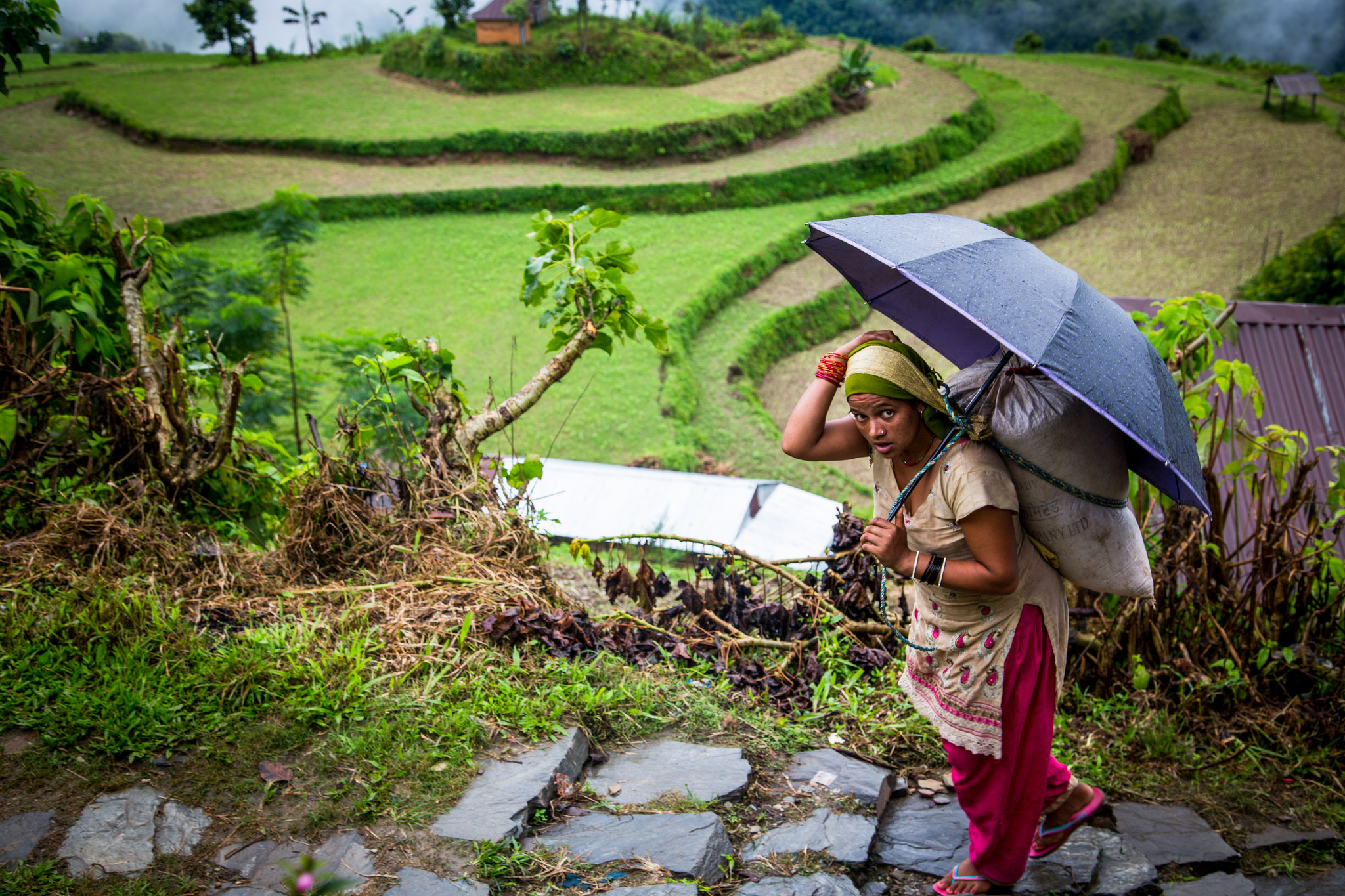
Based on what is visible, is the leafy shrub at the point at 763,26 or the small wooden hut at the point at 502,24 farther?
the leafy shrub at the point at 763,26

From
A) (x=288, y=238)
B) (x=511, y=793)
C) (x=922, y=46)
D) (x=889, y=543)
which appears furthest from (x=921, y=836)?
(x=922, y=46)

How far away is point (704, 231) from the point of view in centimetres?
1005

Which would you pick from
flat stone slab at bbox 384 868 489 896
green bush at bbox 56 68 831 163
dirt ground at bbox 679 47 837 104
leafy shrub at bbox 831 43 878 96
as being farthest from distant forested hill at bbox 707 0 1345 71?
flat stone slab at bbox 384 868 489 896

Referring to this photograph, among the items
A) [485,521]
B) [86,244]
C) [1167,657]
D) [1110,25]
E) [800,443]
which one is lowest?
[1167,657]

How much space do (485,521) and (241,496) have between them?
0.93 meters

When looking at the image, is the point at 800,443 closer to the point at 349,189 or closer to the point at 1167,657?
the point at 1167,657

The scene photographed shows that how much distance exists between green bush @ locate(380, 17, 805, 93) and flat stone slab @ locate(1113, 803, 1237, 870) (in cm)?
1224

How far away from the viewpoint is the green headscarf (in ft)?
4.71

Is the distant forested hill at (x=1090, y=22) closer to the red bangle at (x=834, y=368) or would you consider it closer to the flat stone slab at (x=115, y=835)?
the red bangle at (x=834, y=368)

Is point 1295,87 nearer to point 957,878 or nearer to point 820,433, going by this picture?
point 820,433

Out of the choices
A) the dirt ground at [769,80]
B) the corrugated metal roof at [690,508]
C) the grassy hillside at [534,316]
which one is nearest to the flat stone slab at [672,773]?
the corrugated metal roof at [690,508]

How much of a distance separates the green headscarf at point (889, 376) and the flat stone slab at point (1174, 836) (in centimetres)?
124

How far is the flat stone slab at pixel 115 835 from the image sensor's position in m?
1.46

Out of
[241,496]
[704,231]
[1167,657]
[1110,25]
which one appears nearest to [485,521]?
[241,496]
